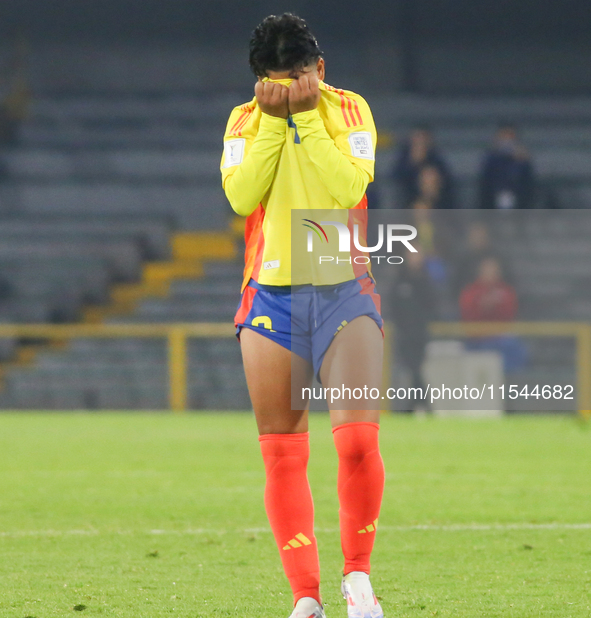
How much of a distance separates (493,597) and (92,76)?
57.1ft

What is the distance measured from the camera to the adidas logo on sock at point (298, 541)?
128 inches

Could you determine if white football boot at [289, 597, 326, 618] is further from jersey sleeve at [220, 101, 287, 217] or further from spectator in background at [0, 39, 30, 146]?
spectator in background at [0, 39, 30, 146]

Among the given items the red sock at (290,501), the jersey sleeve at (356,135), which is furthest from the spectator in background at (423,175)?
the red sock at (290,501)

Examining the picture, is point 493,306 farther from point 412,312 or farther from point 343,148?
point 343,148

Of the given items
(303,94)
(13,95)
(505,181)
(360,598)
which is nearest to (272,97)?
(303,94)

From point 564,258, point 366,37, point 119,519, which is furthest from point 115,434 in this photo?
point 366,37

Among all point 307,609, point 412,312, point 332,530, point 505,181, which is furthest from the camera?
point 505,181

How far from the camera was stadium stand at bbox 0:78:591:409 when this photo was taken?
545 inches

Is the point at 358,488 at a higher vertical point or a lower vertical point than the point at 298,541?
higher

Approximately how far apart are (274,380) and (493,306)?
389 inches

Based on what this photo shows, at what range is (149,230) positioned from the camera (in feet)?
54.7

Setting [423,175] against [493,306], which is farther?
[423,175]

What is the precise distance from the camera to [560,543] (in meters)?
4.77

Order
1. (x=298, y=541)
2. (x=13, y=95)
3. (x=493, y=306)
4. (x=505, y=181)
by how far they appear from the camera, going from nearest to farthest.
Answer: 1. (x=298, y=541)
2. (x=493, y=306)
3. (x=505, y=181)
4. (x=13, y=95)
